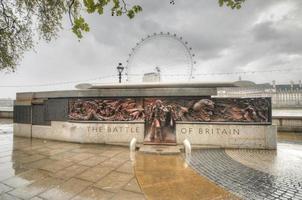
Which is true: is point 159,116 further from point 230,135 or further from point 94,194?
point 94,194

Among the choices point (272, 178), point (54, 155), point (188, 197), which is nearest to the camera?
point (188, 197)

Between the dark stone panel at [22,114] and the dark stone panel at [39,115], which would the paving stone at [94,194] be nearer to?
the dark stone panel at [39,115]

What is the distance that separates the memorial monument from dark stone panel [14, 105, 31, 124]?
1688 mm

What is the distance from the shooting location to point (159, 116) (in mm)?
8336

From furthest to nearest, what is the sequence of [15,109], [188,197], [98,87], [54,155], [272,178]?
[15,109] < [98,87] < [54,155] < [272,178] < [188,197]

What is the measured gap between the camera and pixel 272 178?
4672 mm

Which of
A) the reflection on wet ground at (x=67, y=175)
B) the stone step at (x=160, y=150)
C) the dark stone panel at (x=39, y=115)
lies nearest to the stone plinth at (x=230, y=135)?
the stone step at (x=160, y=150)

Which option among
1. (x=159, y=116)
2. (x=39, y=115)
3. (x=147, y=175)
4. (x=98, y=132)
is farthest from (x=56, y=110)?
(x=147, y=175)

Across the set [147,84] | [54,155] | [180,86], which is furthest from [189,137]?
[54,155]

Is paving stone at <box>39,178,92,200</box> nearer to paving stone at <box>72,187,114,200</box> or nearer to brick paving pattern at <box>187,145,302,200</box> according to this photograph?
paving stone at <box>72,187,114,200</box>

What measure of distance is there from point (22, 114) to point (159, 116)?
29.1ft

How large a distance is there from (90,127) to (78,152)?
197 centimetres

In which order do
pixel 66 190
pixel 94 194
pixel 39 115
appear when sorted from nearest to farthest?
pixel 94 194, pixel 66 190, pixel 39 115

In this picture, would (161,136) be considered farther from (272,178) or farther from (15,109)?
(15,109)
